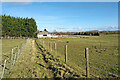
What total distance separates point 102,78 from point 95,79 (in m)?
0.42

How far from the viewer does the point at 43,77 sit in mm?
5891

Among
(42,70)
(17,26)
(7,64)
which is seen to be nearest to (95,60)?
(42,70)

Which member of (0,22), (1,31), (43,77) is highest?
(0,22)

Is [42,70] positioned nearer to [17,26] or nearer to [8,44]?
[8,44]

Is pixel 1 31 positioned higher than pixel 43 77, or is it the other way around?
pixel 1 31

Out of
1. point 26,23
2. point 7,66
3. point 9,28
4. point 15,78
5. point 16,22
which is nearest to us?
point 15,78

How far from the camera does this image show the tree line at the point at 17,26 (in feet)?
195

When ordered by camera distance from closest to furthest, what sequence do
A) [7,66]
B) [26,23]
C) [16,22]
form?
[7,66]
[16,22]
[26,23]

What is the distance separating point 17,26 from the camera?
2522 inches

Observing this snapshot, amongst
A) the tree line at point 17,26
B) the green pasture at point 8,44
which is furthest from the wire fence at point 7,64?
the tree line at point 17,26

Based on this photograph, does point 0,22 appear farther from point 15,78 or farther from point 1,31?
point 15,78

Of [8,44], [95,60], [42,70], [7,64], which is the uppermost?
[8,44]

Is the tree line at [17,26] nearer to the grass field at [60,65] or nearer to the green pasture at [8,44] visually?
the green pasture at [8,44]

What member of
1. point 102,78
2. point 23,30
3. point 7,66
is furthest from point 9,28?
point 102,78
